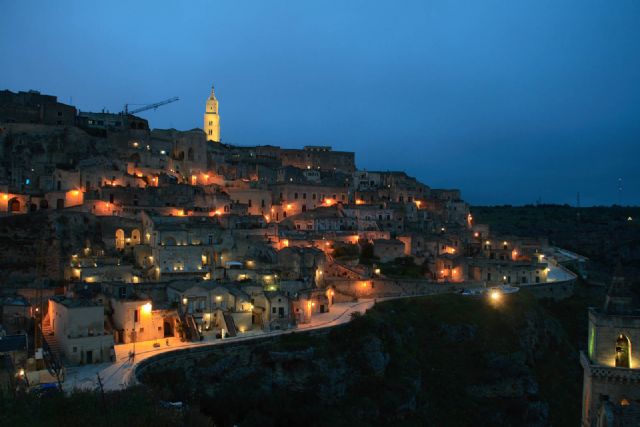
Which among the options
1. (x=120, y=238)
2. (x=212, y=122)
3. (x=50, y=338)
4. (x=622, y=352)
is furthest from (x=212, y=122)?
(x=622, y=352)

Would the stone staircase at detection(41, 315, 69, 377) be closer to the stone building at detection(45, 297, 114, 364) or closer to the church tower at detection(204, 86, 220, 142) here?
the stone building at detection(45, 297, 114, 364)

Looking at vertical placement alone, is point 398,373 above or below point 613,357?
below

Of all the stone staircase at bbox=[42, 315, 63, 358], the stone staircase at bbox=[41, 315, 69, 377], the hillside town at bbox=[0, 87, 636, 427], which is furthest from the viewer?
the hillside town at bbox=[0, 87, 636, 427]

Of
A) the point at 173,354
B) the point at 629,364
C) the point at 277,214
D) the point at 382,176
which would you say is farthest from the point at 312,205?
the point at 629,364

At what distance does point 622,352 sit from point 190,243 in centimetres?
3596

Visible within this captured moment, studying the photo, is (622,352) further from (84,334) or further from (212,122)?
(212,122)

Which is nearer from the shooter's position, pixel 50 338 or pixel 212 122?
pixel 50 338

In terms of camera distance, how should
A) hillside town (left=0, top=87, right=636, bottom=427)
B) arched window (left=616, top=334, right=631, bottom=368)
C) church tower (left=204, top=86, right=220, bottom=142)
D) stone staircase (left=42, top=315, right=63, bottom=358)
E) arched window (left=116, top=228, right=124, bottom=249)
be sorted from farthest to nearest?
church tower (left=204, top=86, right=220, bottom=142), arched window (left=116, top=228, right=124, bottom=249), hillside town (left=0, top=87, right=636, bottom=427), stone staircase (left=42, top=315, right=63, bottom=358), arched window (left=616, top=334, right=631, bottom=368)

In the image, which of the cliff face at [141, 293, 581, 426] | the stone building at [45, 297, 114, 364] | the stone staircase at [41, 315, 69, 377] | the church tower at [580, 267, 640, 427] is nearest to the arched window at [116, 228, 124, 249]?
the stone staircase at [41, 315, 69, 377]

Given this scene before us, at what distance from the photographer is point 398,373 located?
132 feet

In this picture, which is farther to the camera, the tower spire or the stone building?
Answer: the tower spire

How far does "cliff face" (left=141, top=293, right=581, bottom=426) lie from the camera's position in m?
34.7

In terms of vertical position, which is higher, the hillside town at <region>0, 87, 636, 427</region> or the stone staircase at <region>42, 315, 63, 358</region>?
the hillside town at <region>0, 87, 636, 427</region>

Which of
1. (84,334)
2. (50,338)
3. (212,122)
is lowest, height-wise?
(50,338)
